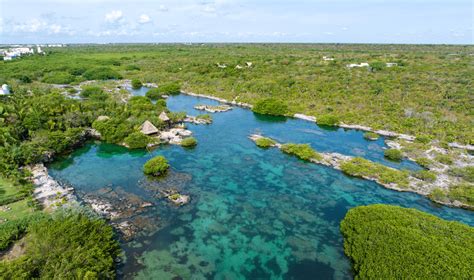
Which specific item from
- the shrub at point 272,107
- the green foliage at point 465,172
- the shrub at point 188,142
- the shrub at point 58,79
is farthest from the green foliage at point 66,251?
the shrub at point 58,79

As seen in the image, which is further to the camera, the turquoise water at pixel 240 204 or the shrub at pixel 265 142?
the shrub at pixel 265 142

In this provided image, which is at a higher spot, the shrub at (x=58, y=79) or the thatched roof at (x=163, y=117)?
the shrub at (x=58, y=79)

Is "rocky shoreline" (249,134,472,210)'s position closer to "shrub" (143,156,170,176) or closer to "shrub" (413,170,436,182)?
"shrub" (413,170,436,182)

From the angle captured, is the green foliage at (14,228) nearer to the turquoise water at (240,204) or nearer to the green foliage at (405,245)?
the turquoise water at (240,204)

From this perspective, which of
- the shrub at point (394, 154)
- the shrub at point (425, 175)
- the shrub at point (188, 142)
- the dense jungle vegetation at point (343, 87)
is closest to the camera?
the shrub at point (425, 175)

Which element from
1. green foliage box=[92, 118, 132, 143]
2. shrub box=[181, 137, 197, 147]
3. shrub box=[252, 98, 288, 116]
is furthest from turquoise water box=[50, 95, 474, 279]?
shrub box=[252, 98, 288, 116]

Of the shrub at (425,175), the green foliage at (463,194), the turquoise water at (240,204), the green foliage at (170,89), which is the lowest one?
the turquoise water at (240,204)
